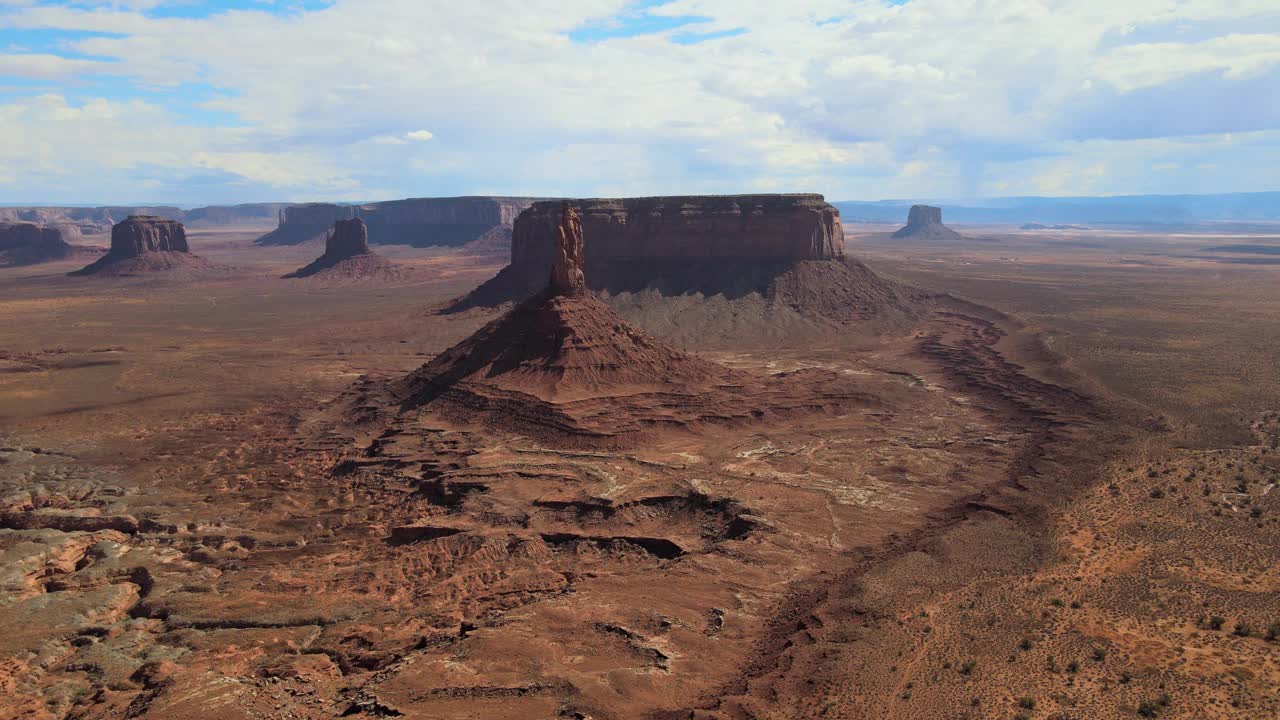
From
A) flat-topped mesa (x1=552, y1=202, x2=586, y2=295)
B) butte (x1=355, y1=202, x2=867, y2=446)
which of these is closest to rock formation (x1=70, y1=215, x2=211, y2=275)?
butte (x1=355, y1=202, x2=867, y2=446)

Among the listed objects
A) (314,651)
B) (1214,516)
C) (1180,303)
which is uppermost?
(1180,303)

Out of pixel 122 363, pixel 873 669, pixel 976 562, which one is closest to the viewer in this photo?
pixel 873 669

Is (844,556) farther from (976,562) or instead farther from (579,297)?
(579,297)

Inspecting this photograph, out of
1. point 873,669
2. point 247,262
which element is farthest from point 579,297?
point 247,262

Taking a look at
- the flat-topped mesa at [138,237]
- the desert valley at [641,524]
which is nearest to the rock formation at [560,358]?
the desert valley at [641,524]

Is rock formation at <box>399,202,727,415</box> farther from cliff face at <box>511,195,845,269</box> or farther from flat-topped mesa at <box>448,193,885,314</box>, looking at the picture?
cliff face at <box>511,195,845,269</box>

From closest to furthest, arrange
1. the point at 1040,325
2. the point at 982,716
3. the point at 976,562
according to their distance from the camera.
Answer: the point at 982,716, the point at 976,562, the point at 1040,325

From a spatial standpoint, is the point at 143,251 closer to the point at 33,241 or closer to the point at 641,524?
the point at 33,241
